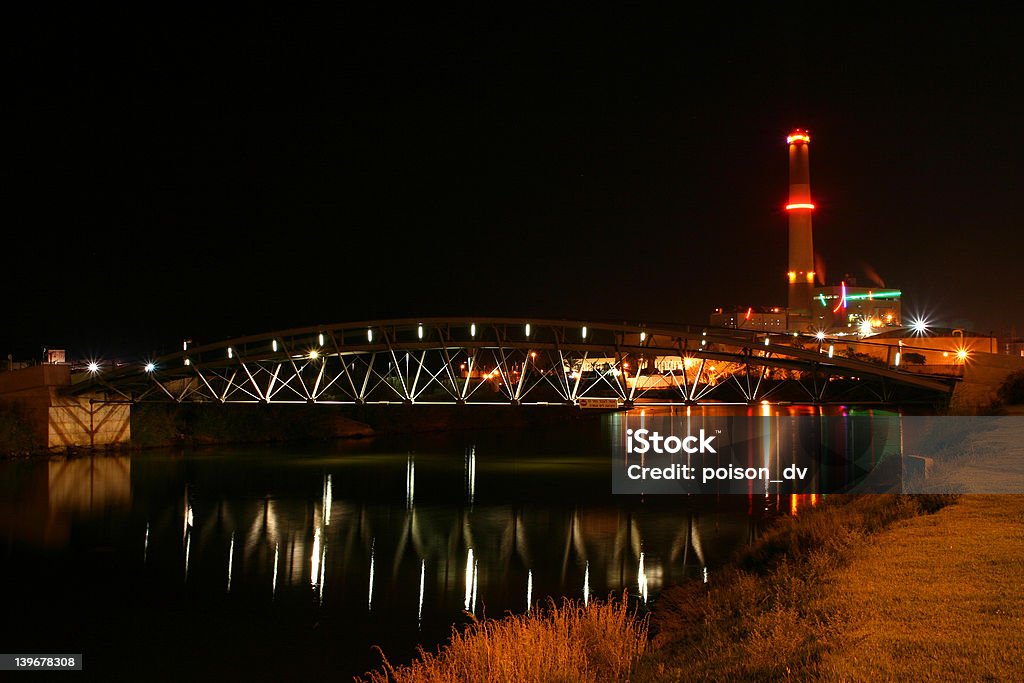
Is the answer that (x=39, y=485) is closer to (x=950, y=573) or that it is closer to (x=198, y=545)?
(x=198, y=545)

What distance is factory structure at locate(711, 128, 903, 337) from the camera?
385 feet

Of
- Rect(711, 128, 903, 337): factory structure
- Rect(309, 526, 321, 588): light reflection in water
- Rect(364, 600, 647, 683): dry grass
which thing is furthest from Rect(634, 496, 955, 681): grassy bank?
Rect(711, 128, 903, 337): factory structure

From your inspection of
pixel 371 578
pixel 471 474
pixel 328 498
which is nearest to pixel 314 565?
pixel 371 578

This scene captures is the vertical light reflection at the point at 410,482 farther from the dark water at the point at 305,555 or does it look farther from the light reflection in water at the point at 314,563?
the light reflection in water at the point at 314,563

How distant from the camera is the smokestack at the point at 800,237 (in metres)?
117

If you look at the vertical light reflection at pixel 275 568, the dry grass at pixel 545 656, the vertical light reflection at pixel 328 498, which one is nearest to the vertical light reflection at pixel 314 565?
the vertical light reflection at pixel 275 568

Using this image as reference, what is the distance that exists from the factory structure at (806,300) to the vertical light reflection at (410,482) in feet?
198

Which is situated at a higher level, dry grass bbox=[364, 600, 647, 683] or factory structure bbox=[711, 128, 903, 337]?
factory structure bbox=[711, 128, 903, 337]

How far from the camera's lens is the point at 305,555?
32.6 meters

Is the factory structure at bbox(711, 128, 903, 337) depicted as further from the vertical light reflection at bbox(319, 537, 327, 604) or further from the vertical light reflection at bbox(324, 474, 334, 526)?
the vertical light reflection at bbox(319, 537, 327, 604)

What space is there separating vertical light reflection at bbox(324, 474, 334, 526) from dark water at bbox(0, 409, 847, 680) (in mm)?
171

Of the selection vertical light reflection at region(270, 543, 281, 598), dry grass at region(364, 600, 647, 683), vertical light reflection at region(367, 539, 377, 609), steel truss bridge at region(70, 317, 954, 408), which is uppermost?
steel truss bridge at region(70, 317, 954, 408)

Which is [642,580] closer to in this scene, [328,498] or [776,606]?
[776,606]

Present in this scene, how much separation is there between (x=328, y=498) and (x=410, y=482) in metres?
7.87
